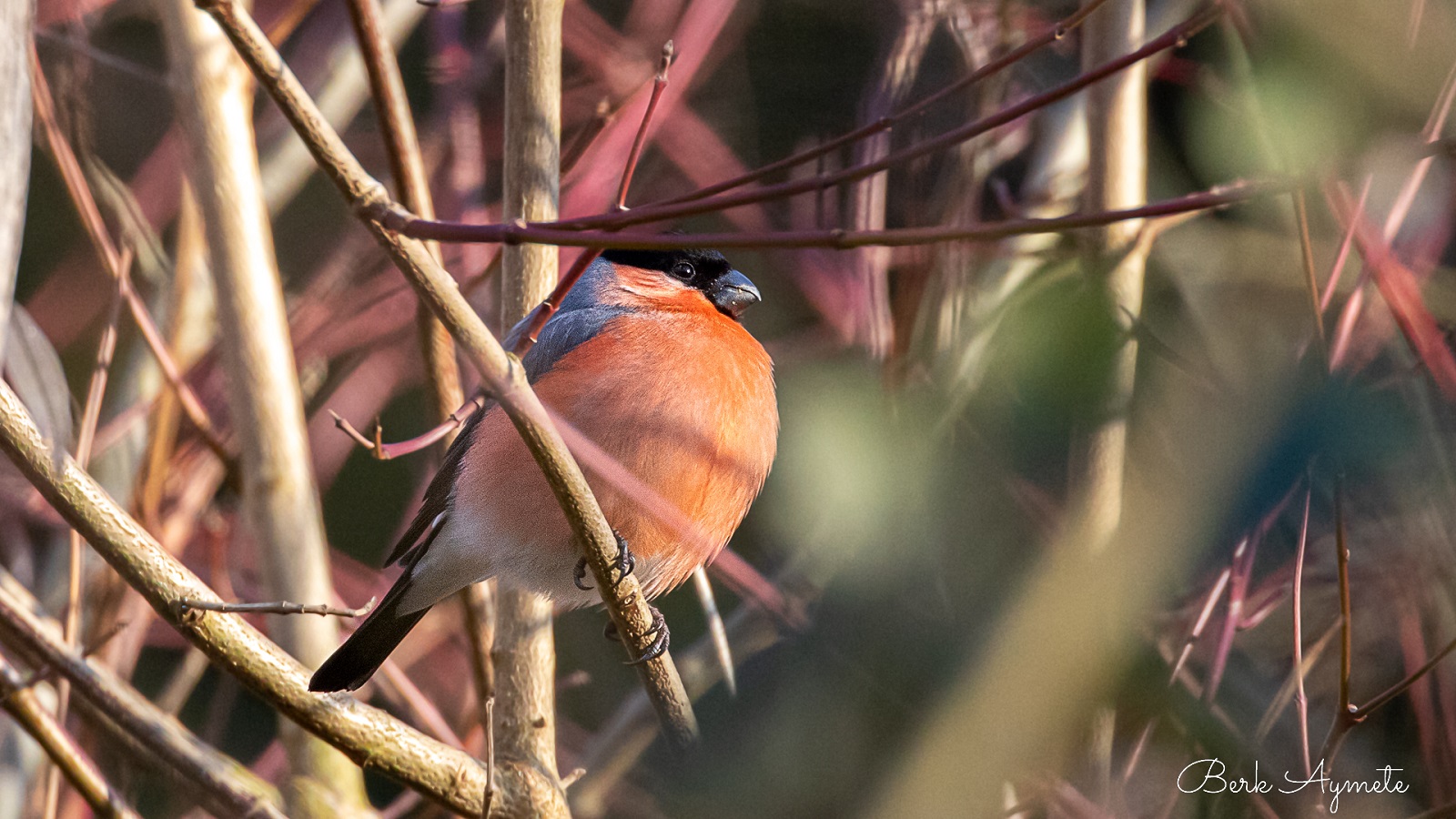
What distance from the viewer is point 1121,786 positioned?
2.20 metres

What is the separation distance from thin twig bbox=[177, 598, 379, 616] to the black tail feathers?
13.1 inches

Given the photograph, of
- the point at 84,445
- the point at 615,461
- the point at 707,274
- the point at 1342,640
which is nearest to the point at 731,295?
the point at 707,274

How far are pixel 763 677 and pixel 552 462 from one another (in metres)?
0.55

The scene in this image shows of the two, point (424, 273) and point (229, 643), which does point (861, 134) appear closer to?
point (424, 273)

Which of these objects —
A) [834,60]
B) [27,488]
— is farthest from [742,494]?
[27,488]

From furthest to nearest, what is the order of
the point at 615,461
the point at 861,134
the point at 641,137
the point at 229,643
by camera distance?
the point at 615,461 < the point at 229,643 < the point at 641,137 < the point at 861,134

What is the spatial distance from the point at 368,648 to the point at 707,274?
1151 mm

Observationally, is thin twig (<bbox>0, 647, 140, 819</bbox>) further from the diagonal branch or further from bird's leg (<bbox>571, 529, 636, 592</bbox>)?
bird's leg (<bbox>571, 529, 636, 592</bbox>)

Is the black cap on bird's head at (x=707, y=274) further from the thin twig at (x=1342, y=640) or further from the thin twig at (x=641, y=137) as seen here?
the thin twig at (x=1342, y=640)

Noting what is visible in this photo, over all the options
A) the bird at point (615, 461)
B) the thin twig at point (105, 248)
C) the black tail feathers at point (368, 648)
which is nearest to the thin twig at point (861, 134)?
the bird at point (615, 461)

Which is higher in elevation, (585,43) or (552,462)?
(585,43)

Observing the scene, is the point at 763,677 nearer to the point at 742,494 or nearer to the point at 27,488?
the point at 742,494

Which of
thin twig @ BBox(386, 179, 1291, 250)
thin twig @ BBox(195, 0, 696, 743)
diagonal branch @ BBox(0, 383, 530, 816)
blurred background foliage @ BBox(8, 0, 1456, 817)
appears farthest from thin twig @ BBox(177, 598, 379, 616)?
thin twig @ BBox(386, 179, 1291, 250)

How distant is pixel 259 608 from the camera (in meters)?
1.73
